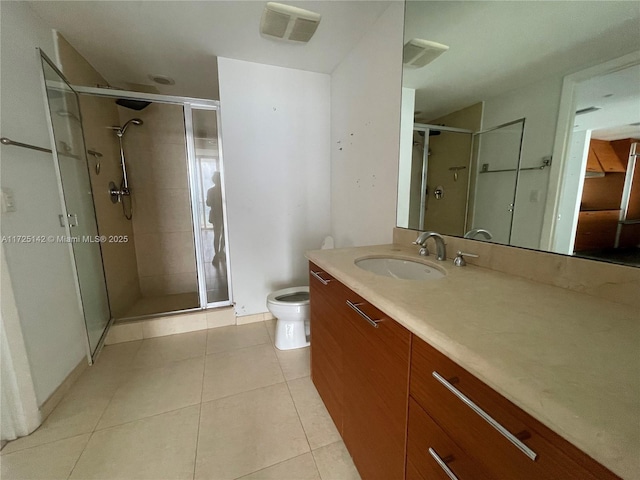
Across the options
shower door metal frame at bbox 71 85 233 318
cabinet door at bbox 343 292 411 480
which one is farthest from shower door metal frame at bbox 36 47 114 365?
cabinet door at bbox 343 292 411 480

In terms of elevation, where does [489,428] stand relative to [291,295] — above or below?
above

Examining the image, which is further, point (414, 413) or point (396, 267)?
point (396, 267)

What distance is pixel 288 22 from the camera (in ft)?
4.93

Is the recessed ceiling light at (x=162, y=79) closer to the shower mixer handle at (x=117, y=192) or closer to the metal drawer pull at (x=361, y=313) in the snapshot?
the shower mixer handle at (x=117, y=192)

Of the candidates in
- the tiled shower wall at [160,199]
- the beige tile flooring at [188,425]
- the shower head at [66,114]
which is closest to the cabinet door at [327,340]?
the beige tile flooring at [188,425]

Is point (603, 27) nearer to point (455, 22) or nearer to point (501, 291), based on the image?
point (455, 22)

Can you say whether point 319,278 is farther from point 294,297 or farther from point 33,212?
point 33,212

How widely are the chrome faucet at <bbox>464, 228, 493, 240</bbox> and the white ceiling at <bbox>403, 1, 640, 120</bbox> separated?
55cm

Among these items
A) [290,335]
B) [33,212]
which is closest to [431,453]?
[290,335]

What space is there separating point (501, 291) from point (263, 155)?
1.94m

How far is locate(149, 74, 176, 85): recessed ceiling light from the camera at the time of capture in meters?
2.19

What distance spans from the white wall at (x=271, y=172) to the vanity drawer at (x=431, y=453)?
5.96ft

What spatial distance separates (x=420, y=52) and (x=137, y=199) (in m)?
2.92

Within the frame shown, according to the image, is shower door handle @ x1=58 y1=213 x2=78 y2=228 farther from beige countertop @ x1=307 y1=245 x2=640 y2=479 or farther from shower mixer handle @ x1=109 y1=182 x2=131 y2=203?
beige countertop @ x1=307 y1=245 x2=640 y2=479
